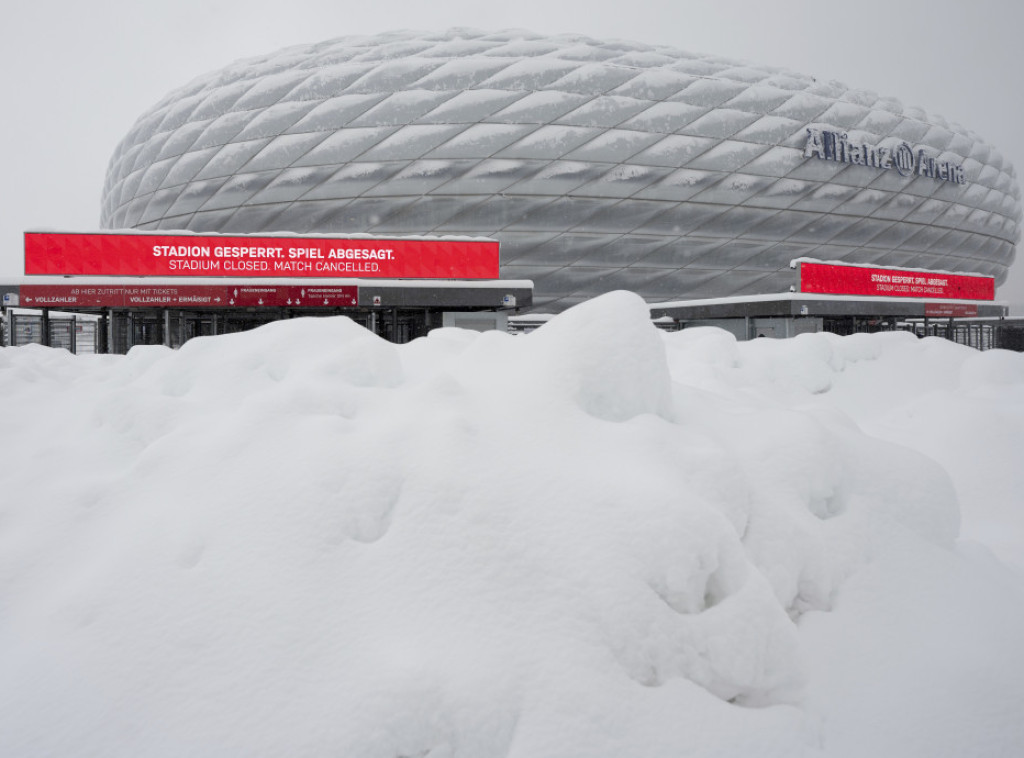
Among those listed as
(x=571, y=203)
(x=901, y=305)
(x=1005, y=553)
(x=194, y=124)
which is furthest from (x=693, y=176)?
(x=1005, y=553)

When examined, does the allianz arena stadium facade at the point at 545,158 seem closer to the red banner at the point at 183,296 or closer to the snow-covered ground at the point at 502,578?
the red banner at the point at 183,296

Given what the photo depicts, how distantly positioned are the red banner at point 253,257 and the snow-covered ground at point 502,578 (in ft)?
36.6

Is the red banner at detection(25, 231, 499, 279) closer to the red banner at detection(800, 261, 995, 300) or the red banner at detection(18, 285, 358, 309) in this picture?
the red banner at detection(18, 285, 358, 309)

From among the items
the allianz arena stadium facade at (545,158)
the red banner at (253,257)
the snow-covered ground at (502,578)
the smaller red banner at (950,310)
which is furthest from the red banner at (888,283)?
the snow-covered ground at (502,578)

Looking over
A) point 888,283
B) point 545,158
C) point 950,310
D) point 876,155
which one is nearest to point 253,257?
point 545,158

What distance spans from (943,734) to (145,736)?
2.02 metres

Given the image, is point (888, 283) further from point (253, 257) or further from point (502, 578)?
point (502, 578)

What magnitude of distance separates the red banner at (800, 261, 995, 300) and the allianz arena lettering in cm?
480

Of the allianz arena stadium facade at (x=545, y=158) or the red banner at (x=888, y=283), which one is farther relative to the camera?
the allianz arena stadium facade at (x=545, y=158)

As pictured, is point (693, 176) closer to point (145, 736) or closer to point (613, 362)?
point (613, 362)

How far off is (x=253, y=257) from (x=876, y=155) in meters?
21.8

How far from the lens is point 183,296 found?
12.9 m

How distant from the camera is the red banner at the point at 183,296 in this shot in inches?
480

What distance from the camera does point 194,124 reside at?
2234 cm
